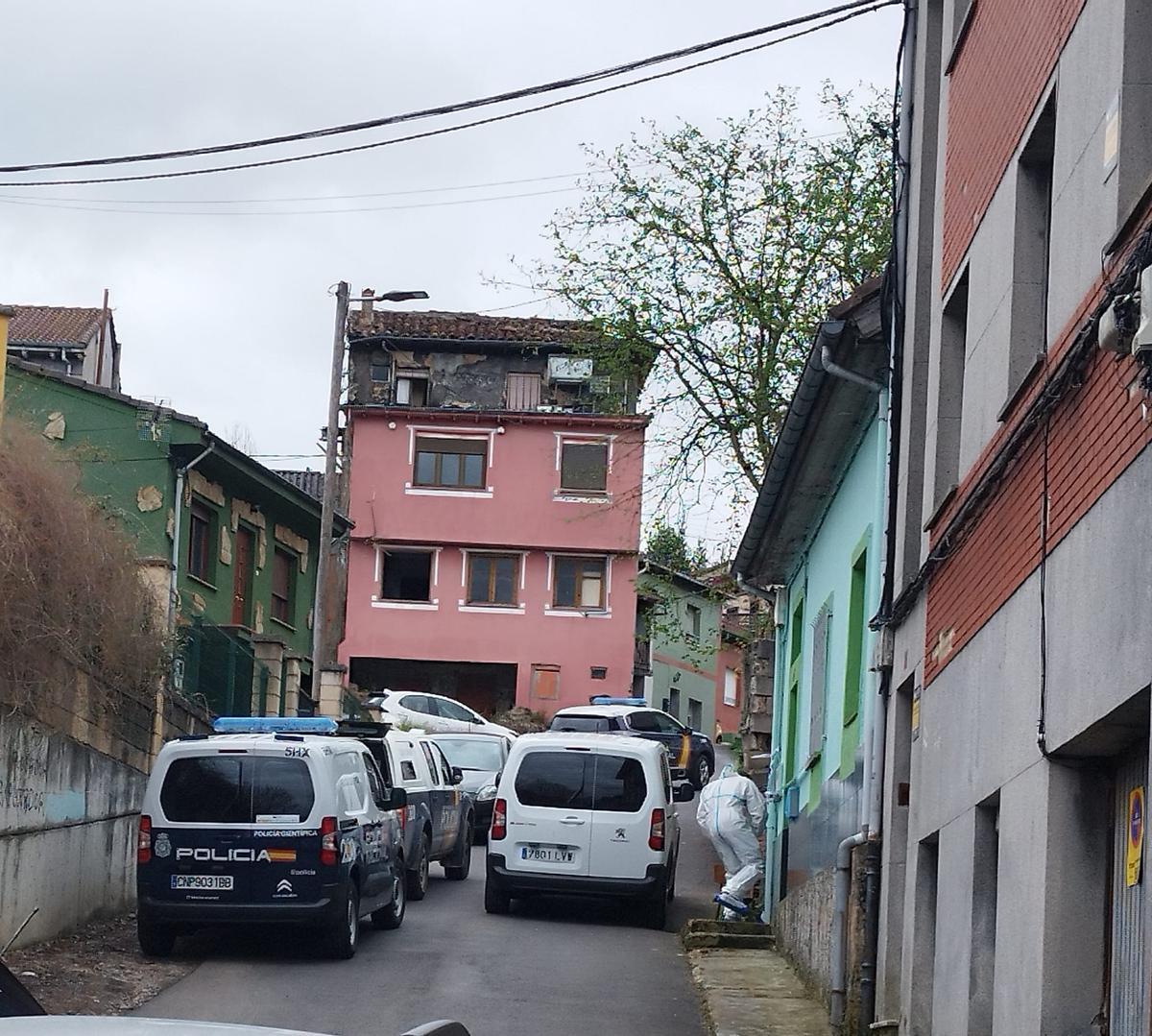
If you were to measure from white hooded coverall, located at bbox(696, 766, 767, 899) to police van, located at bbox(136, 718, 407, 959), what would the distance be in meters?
4.78

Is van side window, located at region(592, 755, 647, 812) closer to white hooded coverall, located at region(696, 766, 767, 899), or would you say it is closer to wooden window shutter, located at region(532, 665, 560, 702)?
white hooded coverall, located at region(696, 766, 767, 899)

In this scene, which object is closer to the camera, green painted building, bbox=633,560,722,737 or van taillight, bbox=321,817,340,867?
van taillight, bbox=321,817,340,867

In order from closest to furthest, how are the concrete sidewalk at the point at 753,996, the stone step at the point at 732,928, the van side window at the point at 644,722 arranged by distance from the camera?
the concrete sidewalk at the point at 753,996 < the stone step at the point at 732,928 < the van side window at the point at 644,722

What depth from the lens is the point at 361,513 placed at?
50.7 metres

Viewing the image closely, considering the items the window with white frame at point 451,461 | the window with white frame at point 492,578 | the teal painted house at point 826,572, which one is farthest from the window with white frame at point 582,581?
the teal painted house at point 826,572

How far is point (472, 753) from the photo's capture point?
1158 inches

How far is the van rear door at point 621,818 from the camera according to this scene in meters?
19.8

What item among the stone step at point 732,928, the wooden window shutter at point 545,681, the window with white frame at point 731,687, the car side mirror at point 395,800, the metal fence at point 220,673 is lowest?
the stone step at point 732,928

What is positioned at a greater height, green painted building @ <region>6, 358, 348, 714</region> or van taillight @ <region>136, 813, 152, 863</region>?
green painted building @ <region>6, 358, 348, 714</region>

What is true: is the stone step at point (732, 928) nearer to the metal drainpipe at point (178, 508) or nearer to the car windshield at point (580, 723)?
the metal drainpipe at point (178, 508)

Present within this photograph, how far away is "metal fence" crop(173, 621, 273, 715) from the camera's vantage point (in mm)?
25141

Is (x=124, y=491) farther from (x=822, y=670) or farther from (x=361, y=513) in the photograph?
(x=361, y=513)

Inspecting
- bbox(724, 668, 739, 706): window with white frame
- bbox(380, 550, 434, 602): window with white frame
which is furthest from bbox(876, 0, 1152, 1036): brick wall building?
bbox(724, 668, 739, 706): window with white frame

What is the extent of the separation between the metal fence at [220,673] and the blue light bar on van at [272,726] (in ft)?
17.1
